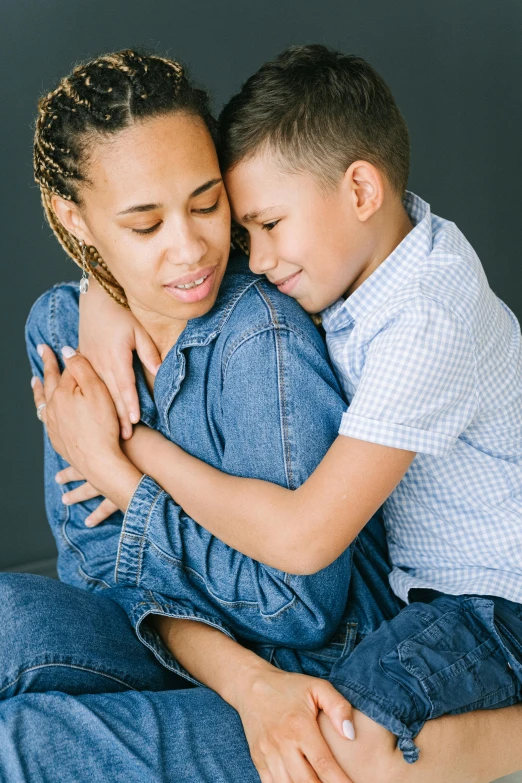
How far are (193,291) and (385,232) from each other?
1.10ft

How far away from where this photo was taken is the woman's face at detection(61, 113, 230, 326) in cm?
139

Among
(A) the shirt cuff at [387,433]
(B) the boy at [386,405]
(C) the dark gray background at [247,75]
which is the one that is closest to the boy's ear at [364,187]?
(B) the boy at [386,405]

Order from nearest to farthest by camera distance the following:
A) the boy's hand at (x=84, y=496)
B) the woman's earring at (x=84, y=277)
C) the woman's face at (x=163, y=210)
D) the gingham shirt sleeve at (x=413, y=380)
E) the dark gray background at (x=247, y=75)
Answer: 1. the gingham shirt sleeve at (x=413, y=380)
2. the woman's face at (x=163, y=210)
3. the woman's earring at (x=84, y=277)
4. the boy's hand at (x=84, y=496)
5. the dark gray background at (x=247, y=75)

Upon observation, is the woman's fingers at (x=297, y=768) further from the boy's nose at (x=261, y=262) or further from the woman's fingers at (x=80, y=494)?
the boy's nose at (x=261, y=262)

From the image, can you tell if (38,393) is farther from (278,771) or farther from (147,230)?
(278,771)

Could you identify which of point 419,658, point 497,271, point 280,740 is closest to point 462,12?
point 497,271

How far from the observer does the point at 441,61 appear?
242 cm

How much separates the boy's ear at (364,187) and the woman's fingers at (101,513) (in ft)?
2.32

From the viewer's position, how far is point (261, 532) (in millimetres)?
1381

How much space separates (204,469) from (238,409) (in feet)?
0.41

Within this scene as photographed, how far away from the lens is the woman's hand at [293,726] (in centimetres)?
132

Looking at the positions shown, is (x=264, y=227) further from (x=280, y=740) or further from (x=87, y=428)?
(x=280, y=740)

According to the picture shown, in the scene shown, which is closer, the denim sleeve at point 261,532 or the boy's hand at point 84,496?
the denim sleeve at point 261,532

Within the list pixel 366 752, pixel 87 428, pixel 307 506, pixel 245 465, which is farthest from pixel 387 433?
pixel 87 428
